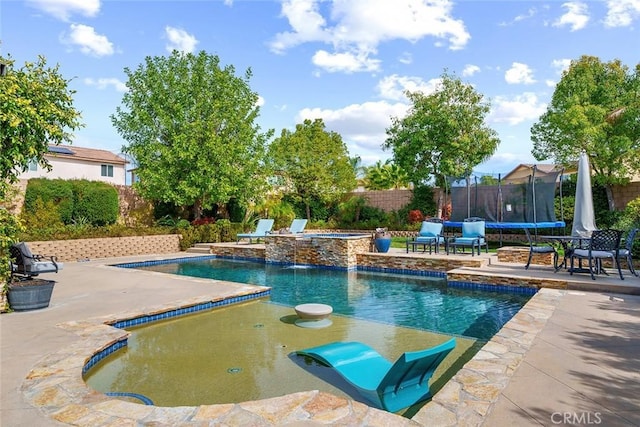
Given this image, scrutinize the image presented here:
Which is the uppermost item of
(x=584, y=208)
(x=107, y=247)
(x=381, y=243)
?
(x=584, y=208)

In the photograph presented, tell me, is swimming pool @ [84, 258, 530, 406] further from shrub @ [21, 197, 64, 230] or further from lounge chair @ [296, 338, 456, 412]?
shrub @ [21, 197, 64, 230]

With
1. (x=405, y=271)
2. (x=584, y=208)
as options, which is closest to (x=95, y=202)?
(x=405, y=271)

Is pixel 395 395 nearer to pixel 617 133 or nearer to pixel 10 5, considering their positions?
pixel 10 5

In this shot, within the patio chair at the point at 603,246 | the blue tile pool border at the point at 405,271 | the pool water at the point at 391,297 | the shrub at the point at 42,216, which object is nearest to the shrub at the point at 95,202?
the shrub at the point at 42,216

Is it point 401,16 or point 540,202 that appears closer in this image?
point 401,16

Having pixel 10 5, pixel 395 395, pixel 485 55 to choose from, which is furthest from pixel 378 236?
pixel 10 5

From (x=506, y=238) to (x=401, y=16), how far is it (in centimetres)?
1081

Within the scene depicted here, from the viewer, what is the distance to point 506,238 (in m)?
16.4

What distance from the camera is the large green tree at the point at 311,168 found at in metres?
22.1

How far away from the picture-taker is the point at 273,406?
2.94 meters

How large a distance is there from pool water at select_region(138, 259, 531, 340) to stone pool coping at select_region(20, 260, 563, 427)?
244 cm

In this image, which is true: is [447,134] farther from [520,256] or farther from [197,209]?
[197,209]

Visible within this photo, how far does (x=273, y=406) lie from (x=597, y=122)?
17.2 m
